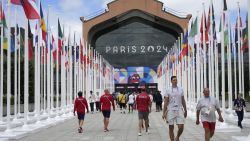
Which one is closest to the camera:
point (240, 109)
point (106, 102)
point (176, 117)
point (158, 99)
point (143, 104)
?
point (176, 117)

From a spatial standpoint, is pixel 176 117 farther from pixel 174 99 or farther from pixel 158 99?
pixel 158 99

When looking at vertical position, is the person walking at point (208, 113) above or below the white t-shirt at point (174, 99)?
below

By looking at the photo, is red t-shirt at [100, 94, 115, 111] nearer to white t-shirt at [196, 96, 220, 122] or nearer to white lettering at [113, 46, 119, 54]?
white t-shirt at [196, 96, 220, 122]

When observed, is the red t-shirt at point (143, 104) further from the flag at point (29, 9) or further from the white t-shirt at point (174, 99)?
the flag at point (29, 9)

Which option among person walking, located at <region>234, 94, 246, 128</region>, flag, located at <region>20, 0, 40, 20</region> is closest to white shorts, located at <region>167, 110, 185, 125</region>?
person walking, located at <region>234, 94, 246, 128</region>

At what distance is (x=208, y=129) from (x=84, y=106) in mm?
8456

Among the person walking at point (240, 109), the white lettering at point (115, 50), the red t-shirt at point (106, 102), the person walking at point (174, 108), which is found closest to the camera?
the person walking at point (174, 108)

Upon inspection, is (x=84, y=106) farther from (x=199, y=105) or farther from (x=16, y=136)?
(x=199, y=105)

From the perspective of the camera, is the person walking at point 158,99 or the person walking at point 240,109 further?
the person walking at point 158,99

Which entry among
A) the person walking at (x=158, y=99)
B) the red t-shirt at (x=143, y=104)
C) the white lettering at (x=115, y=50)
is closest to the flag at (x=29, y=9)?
the red t-shirt at (x=143, y=104)

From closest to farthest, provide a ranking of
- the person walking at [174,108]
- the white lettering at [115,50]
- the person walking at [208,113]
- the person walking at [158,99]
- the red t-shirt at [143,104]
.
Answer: the person walking at [208,113] < the person walking at [174,108] < the red t-shirt at [143,104] < the person walking at [158,99] < the white lettering at [115,50]

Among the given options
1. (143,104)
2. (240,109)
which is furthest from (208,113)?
(240,109)

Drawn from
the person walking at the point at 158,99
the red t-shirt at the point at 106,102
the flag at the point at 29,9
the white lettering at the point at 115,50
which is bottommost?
the person walking at the point at 158,99

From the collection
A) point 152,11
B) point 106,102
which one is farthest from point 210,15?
point 152,11
